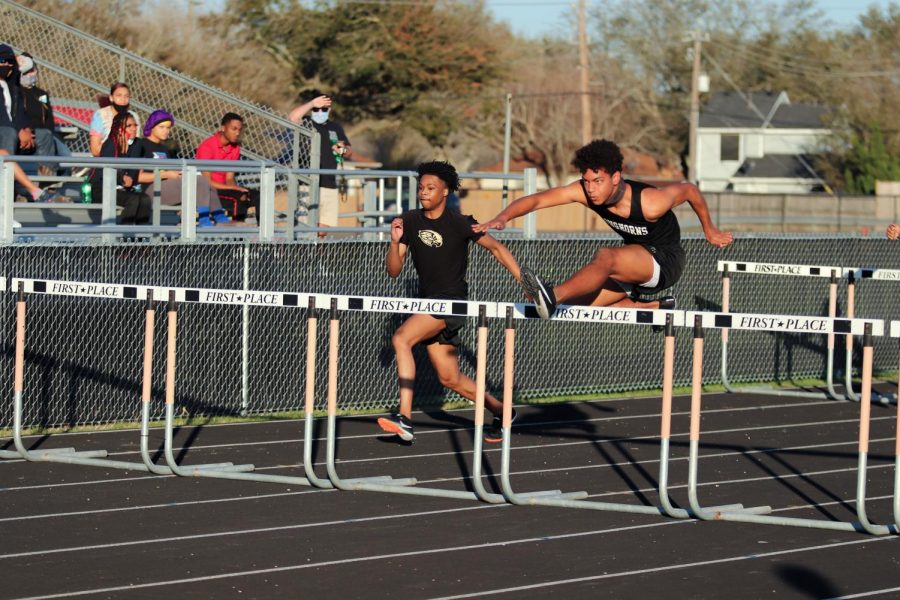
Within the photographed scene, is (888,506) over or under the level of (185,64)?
under

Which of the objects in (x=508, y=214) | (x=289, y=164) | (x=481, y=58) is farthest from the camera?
(x=481, y=58)

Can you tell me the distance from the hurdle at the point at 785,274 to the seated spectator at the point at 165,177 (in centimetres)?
530

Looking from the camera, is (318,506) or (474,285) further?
(474,285)

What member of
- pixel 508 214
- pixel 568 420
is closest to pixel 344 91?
pixel 568 420

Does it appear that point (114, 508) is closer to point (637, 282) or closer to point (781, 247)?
point (637, 282)

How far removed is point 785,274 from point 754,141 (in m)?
74.8

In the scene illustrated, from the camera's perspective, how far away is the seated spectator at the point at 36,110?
1597 centimetres

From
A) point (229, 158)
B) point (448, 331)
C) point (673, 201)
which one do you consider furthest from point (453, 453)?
point (229, 158)

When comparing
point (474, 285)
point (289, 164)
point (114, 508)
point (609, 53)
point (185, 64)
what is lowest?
point (114, 508)

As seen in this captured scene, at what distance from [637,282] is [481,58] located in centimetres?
4473

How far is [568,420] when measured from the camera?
13.9 m

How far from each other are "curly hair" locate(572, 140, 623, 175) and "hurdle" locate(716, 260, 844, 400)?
4595 mm

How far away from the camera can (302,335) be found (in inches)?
551

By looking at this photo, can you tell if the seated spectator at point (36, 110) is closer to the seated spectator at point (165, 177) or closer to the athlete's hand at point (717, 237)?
the seated spectator at point (165, 177)
